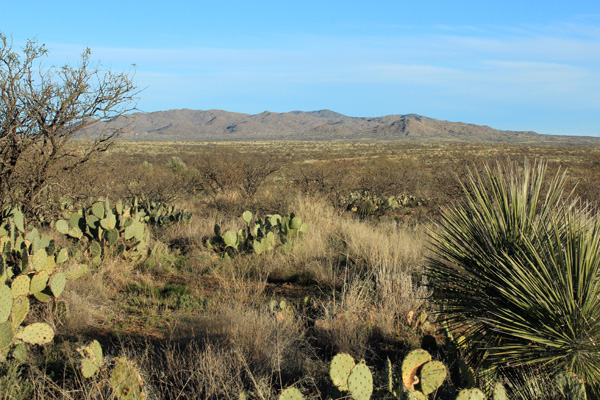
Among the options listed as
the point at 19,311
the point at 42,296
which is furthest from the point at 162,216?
the point at 19,311

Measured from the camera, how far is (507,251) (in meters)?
3.00

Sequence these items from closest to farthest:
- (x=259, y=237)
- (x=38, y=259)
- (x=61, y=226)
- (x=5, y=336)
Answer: (x=5, y=336) → (x=38, y=259) → (x=61, y=226) → (x=259, y=237)

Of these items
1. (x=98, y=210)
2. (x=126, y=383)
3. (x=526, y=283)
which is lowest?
(x=126, y=383)

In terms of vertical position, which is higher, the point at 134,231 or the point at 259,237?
the point at 134,231

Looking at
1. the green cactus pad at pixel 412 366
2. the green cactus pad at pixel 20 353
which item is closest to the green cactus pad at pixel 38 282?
the green cactus pad at pixel 20 353

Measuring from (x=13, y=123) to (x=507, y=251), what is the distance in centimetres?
615

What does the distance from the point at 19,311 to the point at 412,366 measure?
292cm

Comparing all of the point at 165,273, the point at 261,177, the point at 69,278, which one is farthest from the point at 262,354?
the point at 261,177

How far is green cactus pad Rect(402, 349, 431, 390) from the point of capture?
2.79 metres

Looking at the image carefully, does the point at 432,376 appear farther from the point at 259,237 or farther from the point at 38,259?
the point at 259,237

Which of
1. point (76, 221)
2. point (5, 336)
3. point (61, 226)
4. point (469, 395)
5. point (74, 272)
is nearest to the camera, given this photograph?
point (469, 395)

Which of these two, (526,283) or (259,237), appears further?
(259,237)

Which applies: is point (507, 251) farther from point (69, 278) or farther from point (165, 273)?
point (165, 273)

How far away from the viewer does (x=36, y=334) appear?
11.5 feet
